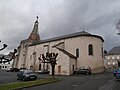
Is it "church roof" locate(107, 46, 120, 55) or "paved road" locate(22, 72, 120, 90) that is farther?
"church roof" locate(107, 46, 120, 55)

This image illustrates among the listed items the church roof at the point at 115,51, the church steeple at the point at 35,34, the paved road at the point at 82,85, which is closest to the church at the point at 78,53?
the paved road at the point at 82,85

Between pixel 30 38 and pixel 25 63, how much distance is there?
12.1m

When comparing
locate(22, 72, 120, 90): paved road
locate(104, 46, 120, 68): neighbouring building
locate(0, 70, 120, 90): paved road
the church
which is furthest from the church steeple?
locate(22, 72, 120, 90): paved road

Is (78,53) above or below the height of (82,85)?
above

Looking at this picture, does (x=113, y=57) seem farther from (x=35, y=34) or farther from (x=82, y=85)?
(x=82, y=85)

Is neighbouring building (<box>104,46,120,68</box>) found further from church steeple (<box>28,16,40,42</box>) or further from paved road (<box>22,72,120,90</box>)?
paved road (<box>22,72,120,90</box>)

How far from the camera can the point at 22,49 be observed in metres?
62.8

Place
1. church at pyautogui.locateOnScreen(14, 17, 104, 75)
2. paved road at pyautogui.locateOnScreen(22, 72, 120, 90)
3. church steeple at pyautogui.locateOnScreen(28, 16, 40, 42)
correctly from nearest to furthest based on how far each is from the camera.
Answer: paved road at pyautogui.locateOnScreen(22, 72, 120, 90), church at pyautogui.locateOnScreen(14, 17, 104, 75), church steeple at pyautogui.locateOnScreen(28, 16, 40, 42)

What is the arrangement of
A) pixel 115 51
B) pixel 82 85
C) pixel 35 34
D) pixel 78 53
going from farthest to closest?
pixel 115 51, pixel 35 34, pixel 78 53, pixel 82 85

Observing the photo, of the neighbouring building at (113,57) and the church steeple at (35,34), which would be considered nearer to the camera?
the church steeple at (35,34)

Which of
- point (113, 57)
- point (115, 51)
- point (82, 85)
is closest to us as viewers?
point (82, 85)

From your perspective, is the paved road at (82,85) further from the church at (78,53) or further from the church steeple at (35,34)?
the church steeple at (35,34)

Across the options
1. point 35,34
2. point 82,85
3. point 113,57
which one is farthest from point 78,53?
point 113,57

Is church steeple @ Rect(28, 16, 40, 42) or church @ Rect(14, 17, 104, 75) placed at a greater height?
church steeple @ Rect(28, 16, 40, 42)
